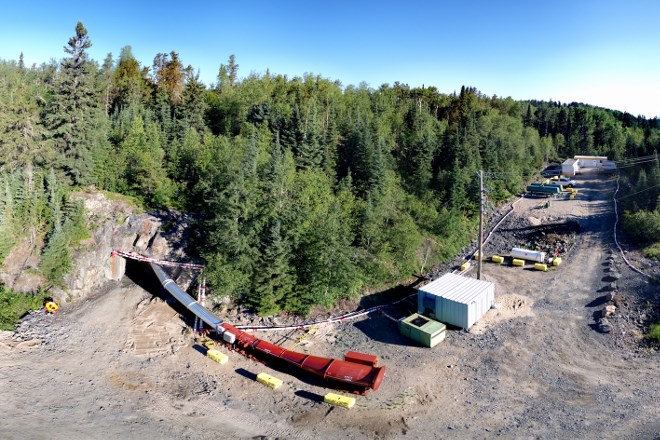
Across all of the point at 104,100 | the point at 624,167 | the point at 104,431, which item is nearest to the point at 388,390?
the point at 104,431

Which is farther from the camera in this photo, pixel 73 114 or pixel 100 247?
pixel 73 114

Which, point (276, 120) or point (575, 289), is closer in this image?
point (575, 289)

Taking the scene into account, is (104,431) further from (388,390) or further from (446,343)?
(446,343)

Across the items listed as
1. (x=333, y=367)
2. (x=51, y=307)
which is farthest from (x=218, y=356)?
(x=51, y=307)

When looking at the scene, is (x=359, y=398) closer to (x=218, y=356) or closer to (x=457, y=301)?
(x=218, y=356)

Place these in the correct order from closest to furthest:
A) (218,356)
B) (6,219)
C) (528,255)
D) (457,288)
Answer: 1. (218,356)
2. (457,288)
3. (6,219)
4. (528,255)

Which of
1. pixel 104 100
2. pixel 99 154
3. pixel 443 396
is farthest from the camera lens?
pixel 104 100

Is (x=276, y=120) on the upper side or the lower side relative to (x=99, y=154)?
upper
